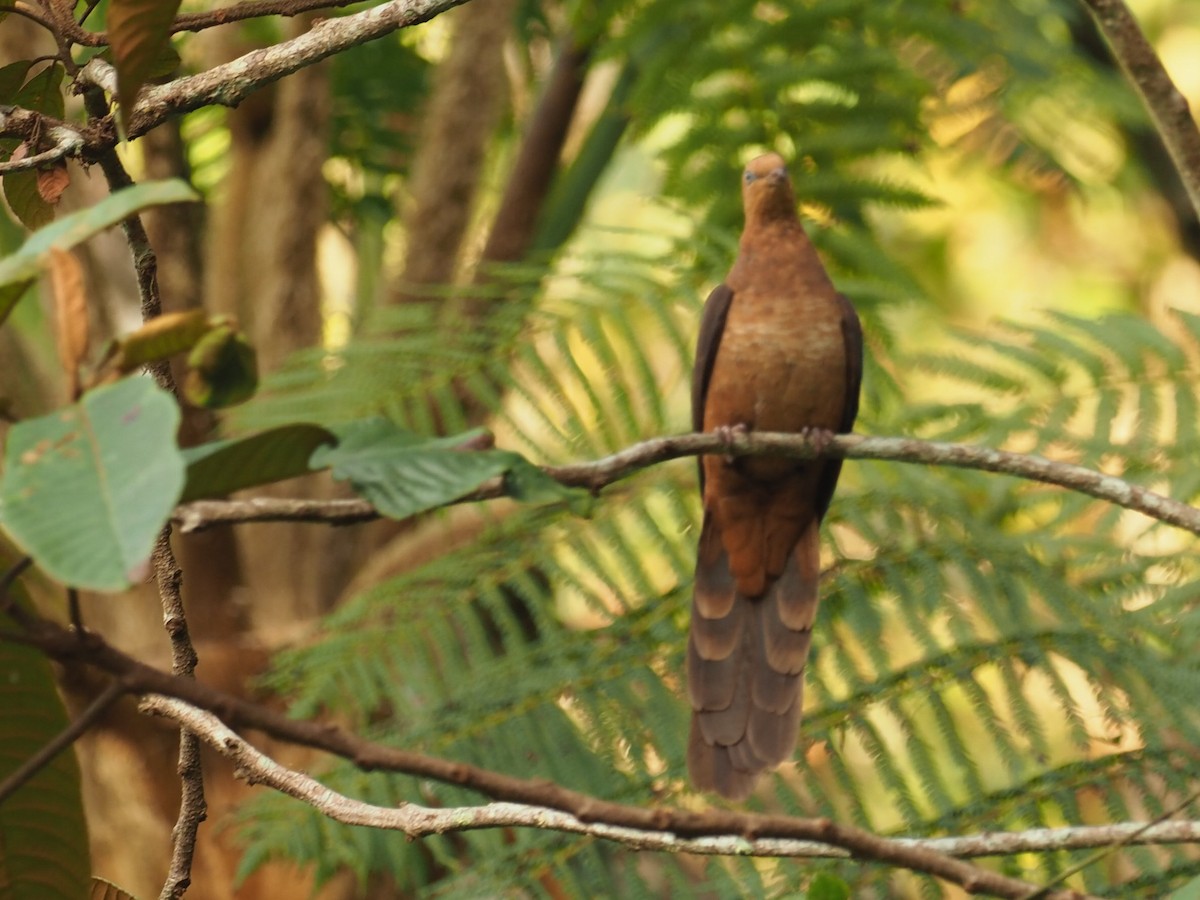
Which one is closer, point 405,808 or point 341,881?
point 405,808

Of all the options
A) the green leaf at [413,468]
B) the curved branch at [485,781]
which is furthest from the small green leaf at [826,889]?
the green leaf at [413,468]

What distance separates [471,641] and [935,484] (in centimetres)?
110

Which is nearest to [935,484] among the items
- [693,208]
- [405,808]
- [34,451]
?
[693,208]

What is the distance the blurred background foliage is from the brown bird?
220mm

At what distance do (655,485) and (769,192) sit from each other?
2.33 feet

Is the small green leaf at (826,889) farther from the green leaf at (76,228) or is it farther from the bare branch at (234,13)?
the bare branch at (234,13)

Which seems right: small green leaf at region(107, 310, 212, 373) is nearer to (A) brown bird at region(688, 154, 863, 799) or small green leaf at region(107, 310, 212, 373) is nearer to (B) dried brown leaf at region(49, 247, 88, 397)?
(B) dried brown leaf at region(49, 247, 88, 397)

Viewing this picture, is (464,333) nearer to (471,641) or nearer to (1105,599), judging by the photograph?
(471,641)

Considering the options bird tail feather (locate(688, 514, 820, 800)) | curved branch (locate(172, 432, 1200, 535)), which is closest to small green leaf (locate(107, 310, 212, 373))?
curved branch (locate(172, 432, 1200, 535))

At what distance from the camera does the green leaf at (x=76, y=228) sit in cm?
95

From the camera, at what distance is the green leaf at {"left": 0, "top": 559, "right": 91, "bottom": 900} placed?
1.26 metres

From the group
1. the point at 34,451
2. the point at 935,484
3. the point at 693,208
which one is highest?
the point at 693,208

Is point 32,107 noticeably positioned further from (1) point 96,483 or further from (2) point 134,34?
(1) point 96,483

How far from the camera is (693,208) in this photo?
3.73 meters
